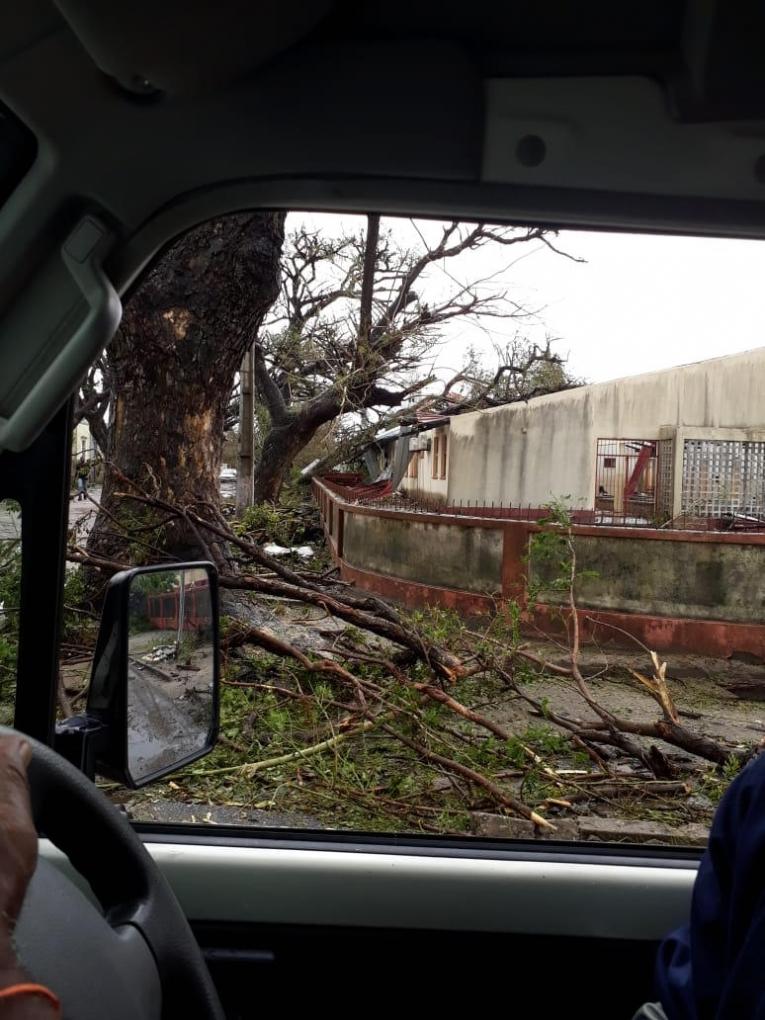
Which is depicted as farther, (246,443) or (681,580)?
(246,443)

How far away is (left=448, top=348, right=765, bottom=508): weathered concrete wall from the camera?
5074mm

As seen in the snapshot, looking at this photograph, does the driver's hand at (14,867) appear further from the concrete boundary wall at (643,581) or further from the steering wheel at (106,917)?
the concrete boundary wall at (643,581)


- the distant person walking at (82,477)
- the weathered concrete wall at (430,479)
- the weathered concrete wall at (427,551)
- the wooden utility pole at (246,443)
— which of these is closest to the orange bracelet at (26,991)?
the distant person walking at (82,477)

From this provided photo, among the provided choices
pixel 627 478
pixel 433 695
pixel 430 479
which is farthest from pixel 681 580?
pixel 430 479

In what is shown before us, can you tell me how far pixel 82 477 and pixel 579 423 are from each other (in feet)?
16.1

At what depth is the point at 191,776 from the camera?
2916mm

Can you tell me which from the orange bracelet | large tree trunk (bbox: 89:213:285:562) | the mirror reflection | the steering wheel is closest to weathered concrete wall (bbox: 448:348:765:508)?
large tree trunk (bbox: 89:213:285:562)

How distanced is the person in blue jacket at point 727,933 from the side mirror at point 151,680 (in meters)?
0.84

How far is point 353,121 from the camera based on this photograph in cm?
122

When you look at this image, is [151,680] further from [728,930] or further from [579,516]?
[579,516]

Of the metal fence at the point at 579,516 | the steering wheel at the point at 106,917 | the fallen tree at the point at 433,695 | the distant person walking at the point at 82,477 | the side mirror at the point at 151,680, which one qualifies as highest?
the distant person walking at the point at 82,477

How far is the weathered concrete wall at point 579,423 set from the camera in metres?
5.07

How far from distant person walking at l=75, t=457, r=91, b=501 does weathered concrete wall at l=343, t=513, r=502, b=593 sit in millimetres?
2516

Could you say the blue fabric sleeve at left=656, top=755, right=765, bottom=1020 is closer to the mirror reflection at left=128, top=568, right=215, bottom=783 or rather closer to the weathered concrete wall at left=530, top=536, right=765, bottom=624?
the mirror reflection at left=128, top=568, right=215, bottom=783
